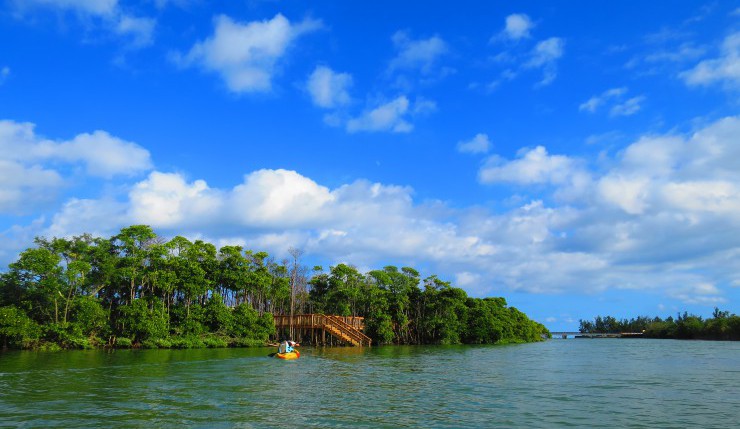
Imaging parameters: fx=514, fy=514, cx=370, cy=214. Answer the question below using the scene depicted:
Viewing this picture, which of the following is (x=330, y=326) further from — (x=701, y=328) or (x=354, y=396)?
(x=701, y=328)

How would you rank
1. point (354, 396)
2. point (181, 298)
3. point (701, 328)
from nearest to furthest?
1. point (354, 396)
2. point (181, 298)
3. point (701, 328)

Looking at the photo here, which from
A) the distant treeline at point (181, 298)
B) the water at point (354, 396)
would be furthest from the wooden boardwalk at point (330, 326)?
the water at point (354, 396)

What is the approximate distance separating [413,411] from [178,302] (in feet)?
139

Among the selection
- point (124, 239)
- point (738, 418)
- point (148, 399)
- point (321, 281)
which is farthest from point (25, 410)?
point (321, 281)

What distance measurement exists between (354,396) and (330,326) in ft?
120

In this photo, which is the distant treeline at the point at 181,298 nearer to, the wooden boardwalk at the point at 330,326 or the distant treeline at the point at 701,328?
the wooden boardwalk at the point at 330,326

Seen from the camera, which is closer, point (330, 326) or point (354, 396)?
point (354, 396)

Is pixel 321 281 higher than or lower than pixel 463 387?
higher

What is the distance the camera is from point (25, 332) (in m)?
38.8

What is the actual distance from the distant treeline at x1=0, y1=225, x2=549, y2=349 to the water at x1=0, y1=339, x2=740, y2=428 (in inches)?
505

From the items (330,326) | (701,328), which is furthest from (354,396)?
(701,328)

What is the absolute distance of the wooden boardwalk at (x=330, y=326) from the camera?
Answer: 5509cm

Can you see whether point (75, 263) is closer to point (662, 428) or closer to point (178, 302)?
point (178, 302)

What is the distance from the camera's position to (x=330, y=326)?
5491cm
